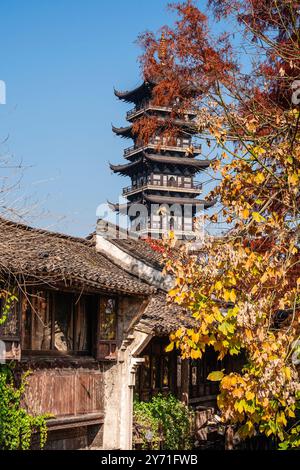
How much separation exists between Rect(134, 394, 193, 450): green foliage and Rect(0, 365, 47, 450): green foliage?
4681 mm

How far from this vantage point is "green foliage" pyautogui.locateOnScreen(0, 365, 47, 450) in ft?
38.5

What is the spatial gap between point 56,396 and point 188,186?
4064 cm

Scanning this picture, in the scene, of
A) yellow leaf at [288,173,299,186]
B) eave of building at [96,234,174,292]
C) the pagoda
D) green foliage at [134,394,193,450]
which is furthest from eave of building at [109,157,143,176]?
yellow leaf at [288,173,299,186]

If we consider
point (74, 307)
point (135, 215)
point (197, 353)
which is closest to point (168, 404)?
point (74, 307)

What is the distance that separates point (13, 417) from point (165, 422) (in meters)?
6.03

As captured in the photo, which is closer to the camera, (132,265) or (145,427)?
(145,427)

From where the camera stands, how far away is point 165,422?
17.0m

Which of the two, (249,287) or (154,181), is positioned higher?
(154,181)

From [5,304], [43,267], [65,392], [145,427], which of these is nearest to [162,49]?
[43,267]

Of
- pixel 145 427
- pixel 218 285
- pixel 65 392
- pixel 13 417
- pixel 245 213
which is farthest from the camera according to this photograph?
pixel 145 427

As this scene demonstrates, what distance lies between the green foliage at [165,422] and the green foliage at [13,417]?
4.68 metres

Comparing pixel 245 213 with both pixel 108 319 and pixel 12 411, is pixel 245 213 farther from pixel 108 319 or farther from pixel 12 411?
pixel 108 319

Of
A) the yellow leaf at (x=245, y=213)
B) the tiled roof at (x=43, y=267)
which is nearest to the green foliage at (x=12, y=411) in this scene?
the tiled roof at (x=43, y=267)
